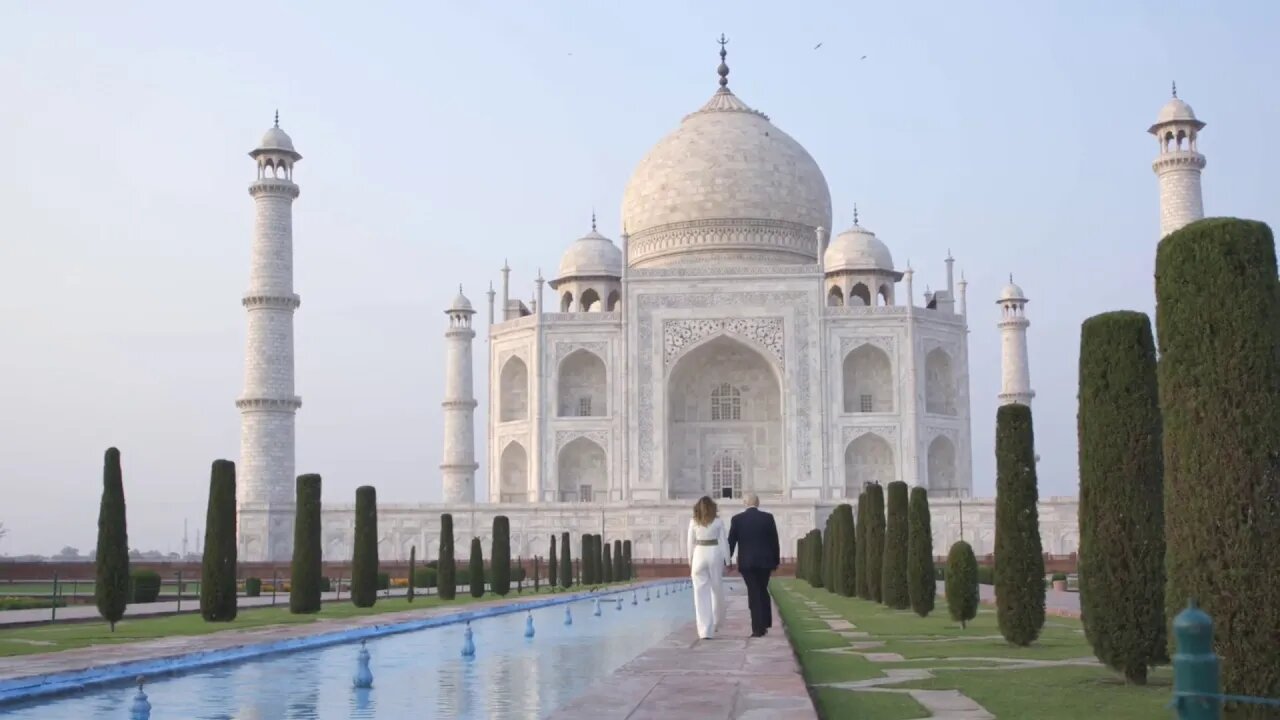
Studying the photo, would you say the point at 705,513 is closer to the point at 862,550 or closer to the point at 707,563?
the point at 707,563

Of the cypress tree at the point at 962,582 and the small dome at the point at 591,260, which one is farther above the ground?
the small dome at the point at 591,260

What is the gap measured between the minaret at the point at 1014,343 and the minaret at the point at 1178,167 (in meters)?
7.19

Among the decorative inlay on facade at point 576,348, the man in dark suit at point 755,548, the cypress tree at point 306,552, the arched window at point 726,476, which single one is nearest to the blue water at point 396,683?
the man in dark suit at point 755,548

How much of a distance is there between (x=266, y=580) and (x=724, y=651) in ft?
70.7

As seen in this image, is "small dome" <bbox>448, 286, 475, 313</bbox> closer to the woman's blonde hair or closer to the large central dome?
the large central dome

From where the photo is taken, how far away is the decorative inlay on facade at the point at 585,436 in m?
33.2

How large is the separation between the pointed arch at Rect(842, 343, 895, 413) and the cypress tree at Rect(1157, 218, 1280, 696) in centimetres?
2856

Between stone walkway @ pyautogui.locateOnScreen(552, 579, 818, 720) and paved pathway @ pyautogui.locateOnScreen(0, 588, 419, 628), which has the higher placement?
stone walkway @ pyautogui.locateOnScreen(552, 579, 818, 720)

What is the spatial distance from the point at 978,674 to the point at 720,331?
86.8 feet

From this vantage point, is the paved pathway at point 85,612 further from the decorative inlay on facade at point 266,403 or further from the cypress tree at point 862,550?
the decorative inlay on facade at point 266,403

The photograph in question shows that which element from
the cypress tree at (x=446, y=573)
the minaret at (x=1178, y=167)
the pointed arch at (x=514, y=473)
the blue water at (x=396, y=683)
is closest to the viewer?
the blue water at (x=396, y=683)

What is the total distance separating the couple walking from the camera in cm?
833

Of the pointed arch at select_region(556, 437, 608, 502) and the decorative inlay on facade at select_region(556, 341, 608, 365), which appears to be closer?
the decorative inlay on facade at select_region(556, 341, 608, 365)

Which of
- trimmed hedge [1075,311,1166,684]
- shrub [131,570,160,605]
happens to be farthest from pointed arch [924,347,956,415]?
trimmed hedge [1075,311,1166,684]
